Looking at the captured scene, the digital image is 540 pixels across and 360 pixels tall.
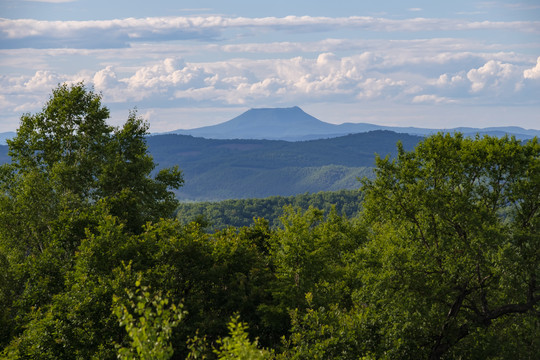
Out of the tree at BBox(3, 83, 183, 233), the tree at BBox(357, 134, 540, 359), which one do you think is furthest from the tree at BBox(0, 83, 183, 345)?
the tree at BBox(357, 134, 540, 359)

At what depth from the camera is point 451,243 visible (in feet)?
85.0

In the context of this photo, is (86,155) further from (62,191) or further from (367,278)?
(367,278)

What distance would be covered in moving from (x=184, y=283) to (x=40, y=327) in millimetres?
7984

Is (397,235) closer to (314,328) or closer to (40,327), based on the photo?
(314,328)

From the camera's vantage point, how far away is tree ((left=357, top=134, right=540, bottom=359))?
2502 centimetres

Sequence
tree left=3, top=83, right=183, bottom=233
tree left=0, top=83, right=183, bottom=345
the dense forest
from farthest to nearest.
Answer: tree left=3, top=83, right=183, bottom=233 → tree left=0, top=83, right=183, bottom=345 → the dense forest

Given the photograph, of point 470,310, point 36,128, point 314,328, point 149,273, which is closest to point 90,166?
point 36,128

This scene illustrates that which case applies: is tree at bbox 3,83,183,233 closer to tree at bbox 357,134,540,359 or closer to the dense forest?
the dense forest

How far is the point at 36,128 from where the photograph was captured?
45.8 meters

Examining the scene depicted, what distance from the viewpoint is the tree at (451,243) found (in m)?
25.0

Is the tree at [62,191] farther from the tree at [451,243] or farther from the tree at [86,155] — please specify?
the tree at [451,243]

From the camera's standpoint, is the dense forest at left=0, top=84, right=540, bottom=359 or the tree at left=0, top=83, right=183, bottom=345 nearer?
the dense forest at left=0, top=84, right=540, bottom=359

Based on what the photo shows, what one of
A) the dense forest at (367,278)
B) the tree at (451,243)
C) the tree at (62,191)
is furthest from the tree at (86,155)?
the tree at (451,243)

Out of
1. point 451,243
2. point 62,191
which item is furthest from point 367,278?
point 62,191
